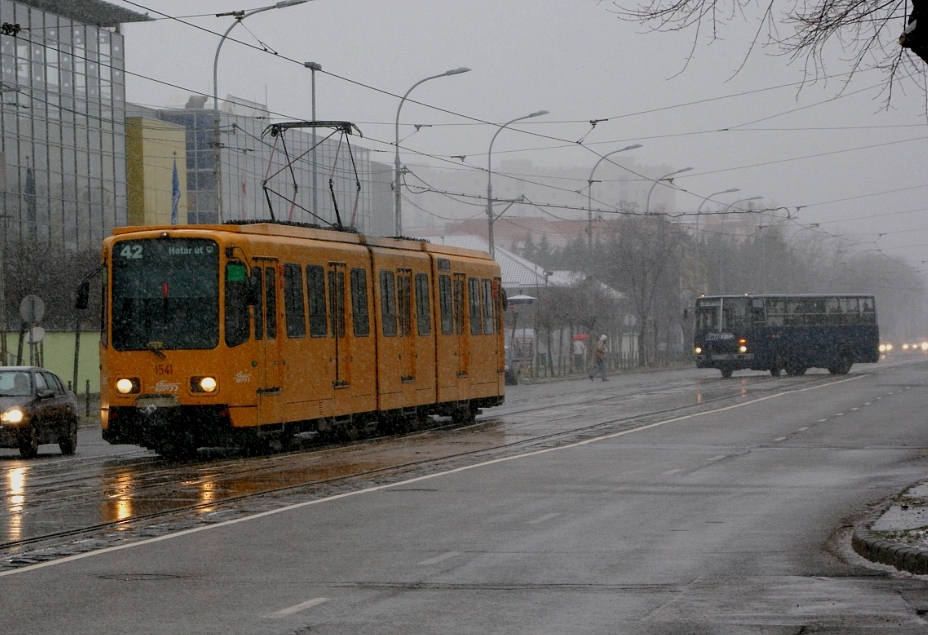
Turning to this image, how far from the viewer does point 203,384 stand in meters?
20.4

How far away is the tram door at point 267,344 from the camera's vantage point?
2077 cm

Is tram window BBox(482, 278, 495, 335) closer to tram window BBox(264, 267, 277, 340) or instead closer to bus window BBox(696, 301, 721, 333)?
tram window BBox(264, 267, 277, 340)

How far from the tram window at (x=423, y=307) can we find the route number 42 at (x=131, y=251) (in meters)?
6.48

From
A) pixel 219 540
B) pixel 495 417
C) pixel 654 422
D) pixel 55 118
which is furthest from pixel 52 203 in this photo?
pixel 219 540

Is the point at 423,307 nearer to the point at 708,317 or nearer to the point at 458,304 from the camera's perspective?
the point at 458,304

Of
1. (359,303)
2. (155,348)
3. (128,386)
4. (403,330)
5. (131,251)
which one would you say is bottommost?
(128,386)

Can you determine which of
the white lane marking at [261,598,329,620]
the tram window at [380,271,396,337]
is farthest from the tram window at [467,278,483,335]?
the white lane marking at [261,598,329,620]

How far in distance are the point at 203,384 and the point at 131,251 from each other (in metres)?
2.20

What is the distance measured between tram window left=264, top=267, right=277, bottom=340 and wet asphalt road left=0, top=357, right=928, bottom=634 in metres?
1.84

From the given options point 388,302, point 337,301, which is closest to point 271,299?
point 337,301

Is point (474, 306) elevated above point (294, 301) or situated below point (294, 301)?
above

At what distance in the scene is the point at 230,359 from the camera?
20.5 meters

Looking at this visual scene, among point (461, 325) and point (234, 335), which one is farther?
point (461, 325)

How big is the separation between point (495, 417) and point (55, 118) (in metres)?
36.9
